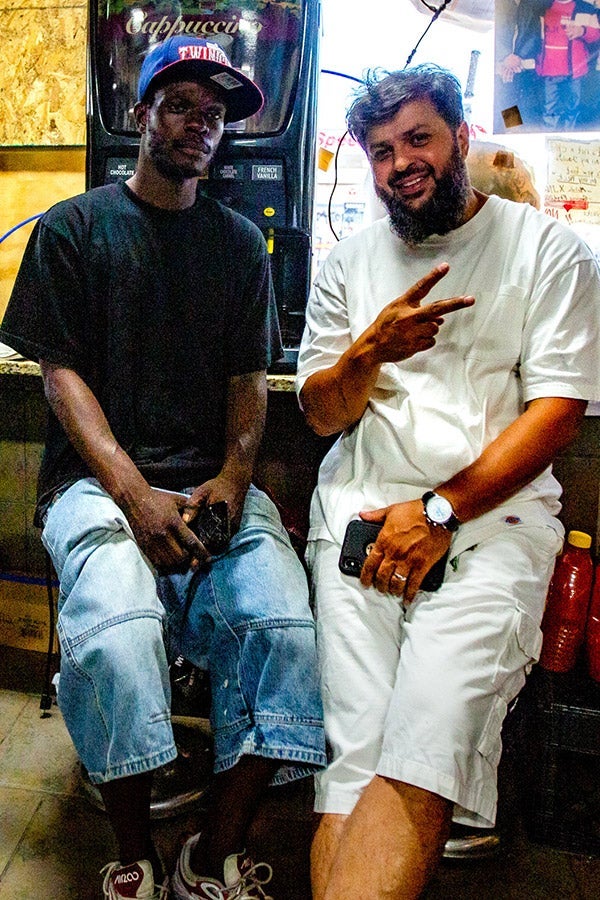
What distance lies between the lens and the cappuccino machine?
1.86 metres

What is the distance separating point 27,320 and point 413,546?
0.97 meters

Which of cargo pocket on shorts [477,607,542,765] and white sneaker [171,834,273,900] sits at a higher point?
cargo pocket on shorts [477,607,542,765]

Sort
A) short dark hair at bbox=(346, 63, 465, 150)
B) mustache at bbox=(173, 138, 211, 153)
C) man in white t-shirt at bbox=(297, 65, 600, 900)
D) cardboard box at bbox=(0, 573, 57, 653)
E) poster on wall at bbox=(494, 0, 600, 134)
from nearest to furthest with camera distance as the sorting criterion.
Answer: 1. man in white t-shirt at bbox=(297, 65, 600, 900)
2. short dark hair at bbox=(346, 63, 465, 150)
3. mustache at bbox=(173, 138, 211, 153)
4. poster on wall at bbox=(494, 0, 600, 134)
5. cardboard box at bbox=(0, 573, 57, 653)

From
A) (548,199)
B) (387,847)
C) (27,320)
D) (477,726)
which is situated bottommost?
(387,847)

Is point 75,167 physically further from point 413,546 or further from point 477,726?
point 477,726

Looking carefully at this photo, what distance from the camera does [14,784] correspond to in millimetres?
1707

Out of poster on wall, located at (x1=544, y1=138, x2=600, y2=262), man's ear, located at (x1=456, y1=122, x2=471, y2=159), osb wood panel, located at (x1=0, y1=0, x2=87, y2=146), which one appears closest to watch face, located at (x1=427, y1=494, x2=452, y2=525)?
man's ear, located at (x1=456, y1=122, x2=471, y2=159)

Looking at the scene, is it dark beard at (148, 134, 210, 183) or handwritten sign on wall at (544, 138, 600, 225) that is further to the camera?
handwritten sign on wall at (544, 138, 600, 225)

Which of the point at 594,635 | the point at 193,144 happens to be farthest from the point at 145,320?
the point at 594,635

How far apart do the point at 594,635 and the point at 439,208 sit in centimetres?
108

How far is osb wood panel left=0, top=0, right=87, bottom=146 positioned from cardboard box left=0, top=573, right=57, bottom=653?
1488 mm

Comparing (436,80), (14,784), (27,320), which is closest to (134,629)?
(27,320)

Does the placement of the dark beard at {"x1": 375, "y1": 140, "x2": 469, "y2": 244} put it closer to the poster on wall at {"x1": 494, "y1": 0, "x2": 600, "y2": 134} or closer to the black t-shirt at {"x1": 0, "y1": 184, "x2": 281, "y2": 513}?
the black t-shirt at {"x1": 0, "y1": 184, "x2": 281, "y2": 513}

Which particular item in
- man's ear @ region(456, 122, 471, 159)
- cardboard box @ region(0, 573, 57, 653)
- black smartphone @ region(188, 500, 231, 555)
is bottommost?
cardboard box @ region(0, 573, 57, 653)
